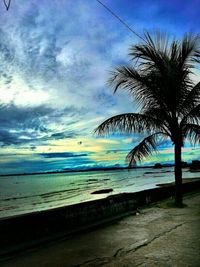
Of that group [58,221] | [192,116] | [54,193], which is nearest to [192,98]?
[192,116]

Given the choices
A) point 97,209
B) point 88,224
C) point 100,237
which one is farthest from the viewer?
point 97,209

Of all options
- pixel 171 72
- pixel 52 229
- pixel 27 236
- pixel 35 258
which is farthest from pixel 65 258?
pixel 171 72

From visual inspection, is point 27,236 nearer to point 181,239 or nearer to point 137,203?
point 181,239

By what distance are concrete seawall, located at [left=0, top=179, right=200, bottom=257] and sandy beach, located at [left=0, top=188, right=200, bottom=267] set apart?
388 millimetres

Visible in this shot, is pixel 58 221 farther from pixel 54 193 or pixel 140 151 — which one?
pixel 54 193

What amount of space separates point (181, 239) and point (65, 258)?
2.31m

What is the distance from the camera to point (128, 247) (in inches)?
244

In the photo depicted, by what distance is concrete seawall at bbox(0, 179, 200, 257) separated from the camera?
6.44 meters

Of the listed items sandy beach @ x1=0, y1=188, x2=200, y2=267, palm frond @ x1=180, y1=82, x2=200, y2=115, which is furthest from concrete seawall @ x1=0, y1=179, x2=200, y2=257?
palm frond @ x1=180, y1=82, x2=200, y2=115

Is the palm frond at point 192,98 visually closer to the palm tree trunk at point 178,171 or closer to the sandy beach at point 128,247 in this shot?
the palm tree trunk at point 178,171

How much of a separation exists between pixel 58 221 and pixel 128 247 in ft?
6.79

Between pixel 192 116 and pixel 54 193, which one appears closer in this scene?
pixel 192 116

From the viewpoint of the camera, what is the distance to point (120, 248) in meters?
6.14

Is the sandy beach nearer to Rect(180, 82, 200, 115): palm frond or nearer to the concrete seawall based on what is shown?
the concrete seawall
